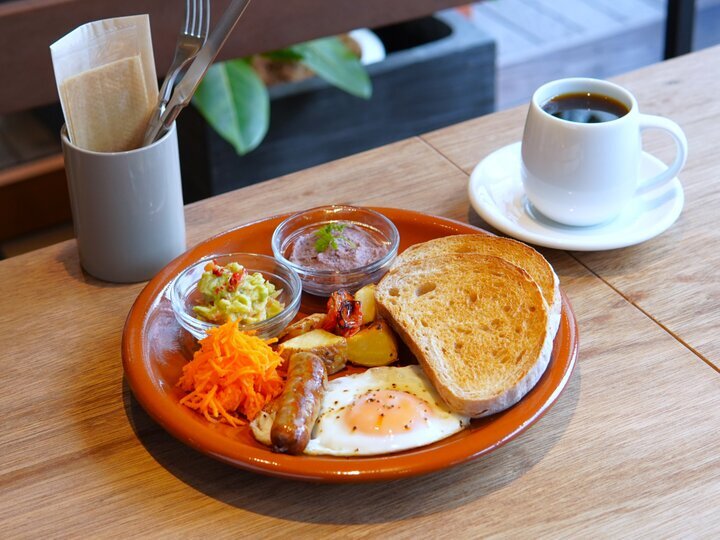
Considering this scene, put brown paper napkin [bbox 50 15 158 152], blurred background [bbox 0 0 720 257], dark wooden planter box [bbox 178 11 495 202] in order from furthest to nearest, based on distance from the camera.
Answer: dark wooden planter box [bbox 178 11 495 202] → blurred background [bbox 0 0 720 257] → brown paper napkin [bbox 50 15 158 152]

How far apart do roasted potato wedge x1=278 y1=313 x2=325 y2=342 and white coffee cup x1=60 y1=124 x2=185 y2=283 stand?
307mm

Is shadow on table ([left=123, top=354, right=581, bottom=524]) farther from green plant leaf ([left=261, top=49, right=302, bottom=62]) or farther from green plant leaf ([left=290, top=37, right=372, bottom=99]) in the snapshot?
green plant leaf ([left=261, top=49, right=302, bottom=62])

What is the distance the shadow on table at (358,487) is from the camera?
3.48 ft

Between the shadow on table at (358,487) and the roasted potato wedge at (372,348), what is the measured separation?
196 mm

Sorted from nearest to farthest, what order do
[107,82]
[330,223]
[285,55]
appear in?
[107,82] → [330,223] → [285,55]

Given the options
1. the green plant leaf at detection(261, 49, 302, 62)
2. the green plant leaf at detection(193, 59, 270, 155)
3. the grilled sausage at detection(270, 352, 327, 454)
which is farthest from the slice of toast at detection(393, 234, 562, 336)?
the green plant leaf at detection(261, 49, 302, 62)

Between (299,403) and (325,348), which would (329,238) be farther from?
(299,403)

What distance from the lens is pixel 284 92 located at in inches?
118

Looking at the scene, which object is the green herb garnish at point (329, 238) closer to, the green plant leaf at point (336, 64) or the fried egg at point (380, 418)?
the fried egg at point (380, 418)

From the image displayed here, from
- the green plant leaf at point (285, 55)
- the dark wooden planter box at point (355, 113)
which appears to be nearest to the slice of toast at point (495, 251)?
the dark wooden planter box at point (355, 113)

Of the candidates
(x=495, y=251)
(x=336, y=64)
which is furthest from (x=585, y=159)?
(x=336, y=64)

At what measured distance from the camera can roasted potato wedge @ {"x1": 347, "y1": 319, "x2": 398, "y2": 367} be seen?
4.05ft

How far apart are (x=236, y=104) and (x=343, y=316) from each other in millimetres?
1782

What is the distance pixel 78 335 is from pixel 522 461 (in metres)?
0.71
